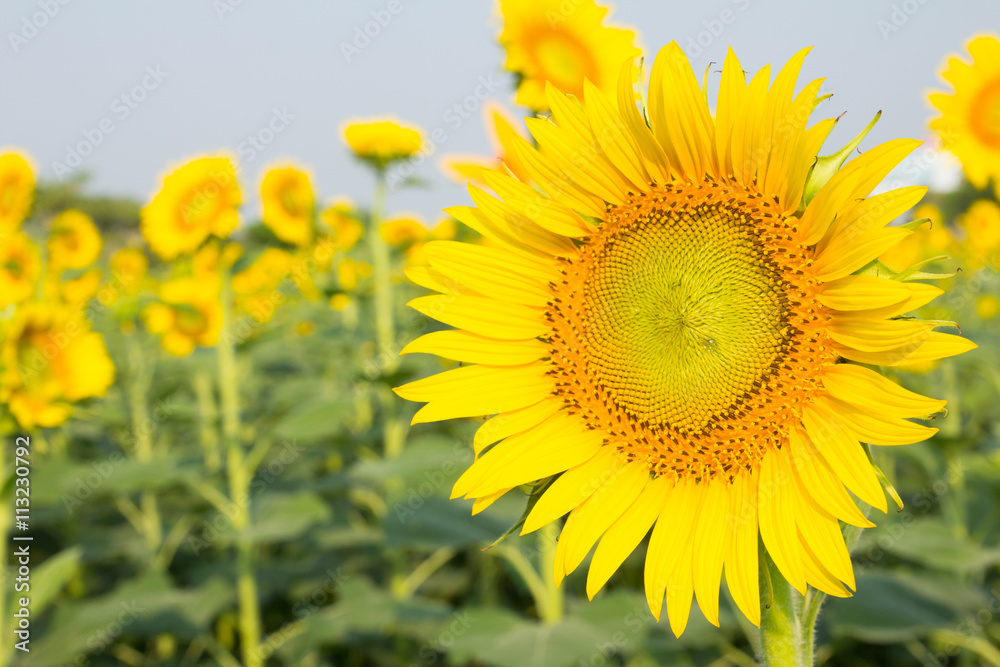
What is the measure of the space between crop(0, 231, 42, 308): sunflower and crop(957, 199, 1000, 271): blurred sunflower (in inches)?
241

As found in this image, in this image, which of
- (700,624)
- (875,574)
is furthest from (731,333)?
(875,574)

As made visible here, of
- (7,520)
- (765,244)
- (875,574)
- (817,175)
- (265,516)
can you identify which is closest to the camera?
(817,175)

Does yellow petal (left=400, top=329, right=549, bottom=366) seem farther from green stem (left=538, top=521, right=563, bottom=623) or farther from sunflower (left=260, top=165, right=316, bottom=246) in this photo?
sunflower (left=260, top=165, right=316, bottom=246)

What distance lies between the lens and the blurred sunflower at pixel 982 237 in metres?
6.35

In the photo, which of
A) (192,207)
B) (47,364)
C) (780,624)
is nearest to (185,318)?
(192,207)

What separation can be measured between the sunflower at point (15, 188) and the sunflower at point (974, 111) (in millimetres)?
5268

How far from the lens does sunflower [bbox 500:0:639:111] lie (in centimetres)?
224

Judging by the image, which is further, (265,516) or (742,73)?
(265,516)

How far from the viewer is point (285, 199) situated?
4566mm

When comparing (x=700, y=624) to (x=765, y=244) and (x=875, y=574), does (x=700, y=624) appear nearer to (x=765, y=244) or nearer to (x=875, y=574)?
(x=875, y=574)

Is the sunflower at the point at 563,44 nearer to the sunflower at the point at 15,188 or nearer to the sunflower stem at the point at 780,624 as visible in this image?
the sunflower stem at the point at 780,624

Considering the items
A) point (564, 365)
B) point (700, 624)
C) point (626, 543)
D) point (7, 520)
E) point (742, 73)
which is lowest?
point (700, 624)

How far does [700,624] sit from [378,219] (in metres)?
2.48

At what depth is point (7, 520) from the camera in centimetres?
274
